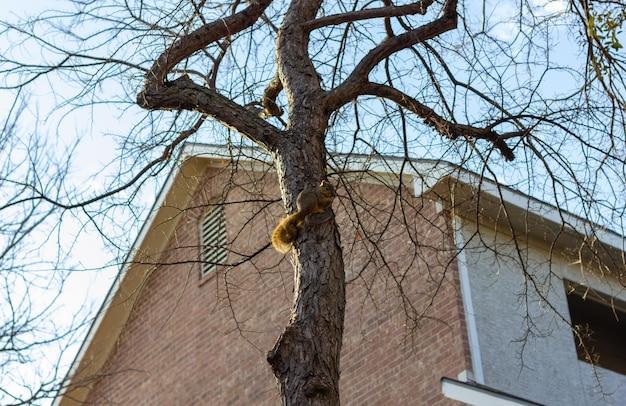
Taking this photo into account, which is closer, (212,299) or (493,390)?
(493,390)

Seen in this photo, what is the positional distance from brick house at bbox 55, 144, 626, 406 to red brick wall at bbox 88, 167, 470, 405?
0.08 feet

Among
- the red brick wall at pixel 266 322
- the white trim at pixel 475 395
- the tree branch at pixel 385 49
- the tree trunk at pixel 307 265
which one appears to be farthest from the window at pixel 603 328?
the tree trunk at pixel 307 265

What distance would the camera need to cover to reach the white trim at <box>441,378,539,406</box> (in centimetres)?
1093

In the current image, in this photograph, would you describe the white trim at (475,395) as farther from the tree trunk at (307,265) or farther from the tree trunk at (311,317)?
the tree trunk at (311,317)

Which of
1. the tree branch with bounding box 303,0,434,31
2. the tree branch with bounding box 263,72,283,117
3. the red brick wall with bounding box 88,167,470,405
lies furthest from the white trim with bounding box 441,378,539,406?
the tree branch with bounding box 303,0,434,31

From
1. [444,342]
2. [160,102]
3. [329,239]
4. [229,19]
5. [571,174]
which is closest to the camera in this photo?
[329,239]

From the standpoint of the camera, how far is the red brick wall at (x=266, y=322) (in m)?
12.3

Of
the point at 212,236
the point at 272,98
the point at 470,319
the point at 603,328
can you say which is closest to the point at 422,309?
the point at 470,319

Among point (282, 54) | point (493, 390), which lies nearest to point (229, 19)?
point (282, 54)

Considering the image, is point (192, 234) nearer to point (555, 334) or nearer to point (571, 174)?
point (555, 334)

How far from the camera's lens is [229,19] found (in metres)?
7.61

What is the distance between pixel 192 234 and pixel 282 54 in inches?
411

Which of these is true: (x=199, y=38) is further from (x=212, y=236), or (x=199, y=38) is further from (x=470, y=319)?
(x=212, y=236)

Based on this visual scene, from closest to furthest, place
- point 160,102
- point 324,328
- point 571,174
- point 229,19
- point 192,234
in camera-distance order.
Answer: point 324,328 < point 160,102 < point 229,19 < point 571,174 < point 192,234
